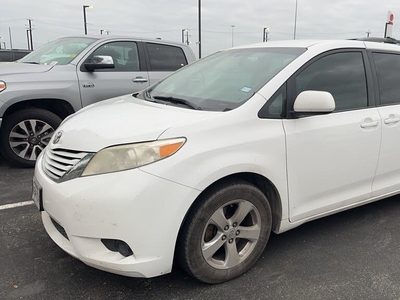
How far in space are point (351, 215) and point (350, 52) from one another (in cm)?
156

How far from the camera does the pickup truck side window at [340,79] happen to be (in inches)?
112

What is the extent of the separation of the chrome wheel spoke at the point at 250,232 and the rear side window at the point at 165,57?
155 inches

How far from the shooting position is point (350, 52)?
3.10 meters

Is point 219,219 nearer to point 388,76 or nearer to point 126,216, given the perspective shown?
point 126,216

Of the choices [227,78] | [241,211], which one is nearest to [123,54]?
[227,78]

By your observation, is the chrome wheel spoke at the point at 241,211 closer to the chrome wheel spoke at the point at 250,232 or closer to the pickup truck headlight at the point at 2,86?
the chrome wheel spoke at the point at 250,232

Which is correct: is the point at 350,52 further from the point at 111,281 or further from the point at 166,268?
the point at 111,281

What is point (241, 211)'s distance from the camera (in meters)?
2.49

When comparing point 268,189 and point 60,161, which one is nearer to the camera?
point 60,161

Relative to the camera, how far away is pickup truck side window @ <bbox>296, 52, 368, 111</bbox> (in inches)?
112

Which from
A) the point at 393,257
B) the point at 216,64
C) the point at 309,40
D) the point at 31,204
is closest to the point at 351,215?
the point at 393,257

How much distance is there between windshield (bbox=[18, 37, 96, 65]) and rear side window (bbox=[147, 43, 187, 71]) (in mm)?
947

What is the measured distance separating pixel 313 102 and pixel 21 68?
3.99 metres

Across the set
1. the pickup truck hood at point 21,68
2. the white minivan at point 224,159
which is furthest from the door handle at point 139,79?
the white minivan at point 224,159
